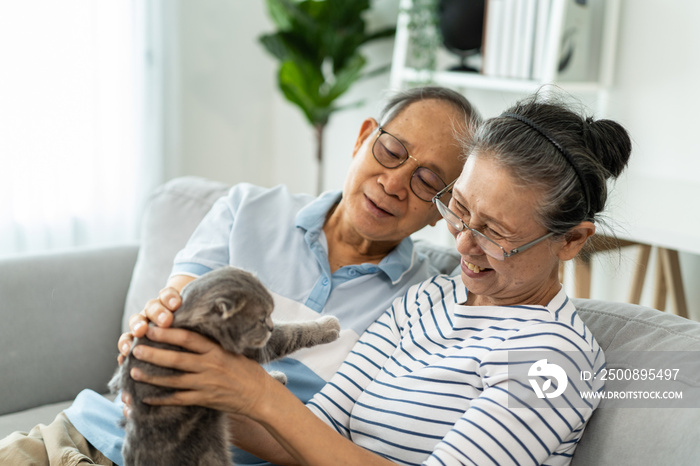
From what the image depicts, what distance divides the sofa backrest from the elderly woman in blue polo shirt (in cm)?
49

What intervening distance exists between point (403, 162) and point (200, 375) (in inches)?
28.6

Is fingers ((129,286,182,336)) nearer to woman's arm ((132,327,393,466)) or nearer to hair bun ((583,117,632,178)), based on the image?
woman's arm ((132,327,393,466))

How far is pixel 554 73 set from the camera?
255cm

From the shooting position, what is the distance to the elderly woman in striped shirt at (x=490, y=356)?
1.13m

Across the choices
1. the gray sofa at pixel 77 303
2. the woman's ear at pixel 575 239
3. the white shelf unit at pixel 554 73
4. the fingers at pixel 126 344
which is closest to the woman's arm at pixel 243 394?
the fingers at pixel 126 344

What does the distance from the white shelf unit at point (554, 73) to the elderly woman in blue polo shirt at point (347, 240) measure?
42.4 inches

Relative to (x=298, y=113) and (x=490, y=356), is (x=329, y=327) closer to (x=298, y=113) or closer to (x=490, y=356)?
(x=490, y=356)

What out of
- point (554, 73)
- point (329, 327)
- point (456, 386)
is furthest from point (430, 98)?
point (554, 73)

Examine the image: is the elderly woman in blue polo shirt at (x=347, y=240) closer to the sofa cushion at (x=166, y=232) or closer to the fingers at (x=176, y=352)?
the sofa cushion at (x=166, y=232)

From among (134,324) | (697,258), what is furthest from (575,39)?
(134,324)

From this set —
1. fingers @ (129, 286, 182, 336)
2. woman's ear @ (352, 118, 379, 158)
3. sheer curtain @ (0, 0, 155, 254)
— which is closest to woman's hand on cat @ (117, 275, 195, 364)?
Result: fingers @ (129, 286, 182, 336)

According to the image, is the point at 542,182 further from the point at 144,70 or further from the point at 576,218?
the point at 144,70

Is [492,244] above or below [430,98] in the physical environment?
below

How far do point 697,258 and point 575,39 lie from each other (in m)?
0.99
